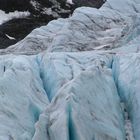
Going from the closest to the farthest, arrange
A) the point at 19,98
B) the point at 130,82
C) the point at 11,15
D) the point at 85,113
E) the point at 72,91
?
1. the point at 85,113
2. the point at 72,91
3. the point at 19,98
4. the point at 130,82
5. the point at 11,15

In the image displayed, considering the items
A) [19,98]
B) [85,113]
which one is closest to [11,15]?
[19,98]

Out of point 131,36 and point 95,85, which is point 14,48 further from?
point 95,85

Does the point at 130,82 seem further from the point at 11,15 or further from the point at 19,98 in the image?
the point at 11,15

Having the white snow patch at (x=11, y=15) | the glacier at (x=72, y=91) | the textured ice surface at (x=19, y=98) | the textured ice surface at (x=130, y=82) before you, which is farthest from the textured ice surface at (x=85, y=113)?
the white snow patch at (x=11, y=15)

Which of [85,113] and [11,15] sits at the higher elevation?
[85,113]

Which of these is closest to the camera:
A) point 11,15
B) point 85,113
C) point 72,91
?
point 85,113

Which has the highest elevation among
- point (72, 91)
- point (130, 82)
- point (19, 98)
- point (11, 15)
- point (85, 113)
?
point (72, 91)

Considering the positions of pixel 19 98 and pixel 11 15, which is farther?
pixel 11 15

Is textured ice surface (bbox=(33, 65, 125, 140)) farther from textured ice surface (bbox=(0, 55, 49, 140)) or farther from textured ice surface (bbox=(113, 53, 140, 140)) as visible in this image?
textured ice surface (bbox=(0, 55, 49, 140))

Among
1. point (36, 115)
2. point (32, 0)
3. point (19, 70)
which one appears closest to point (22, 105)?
point (36, 115)
